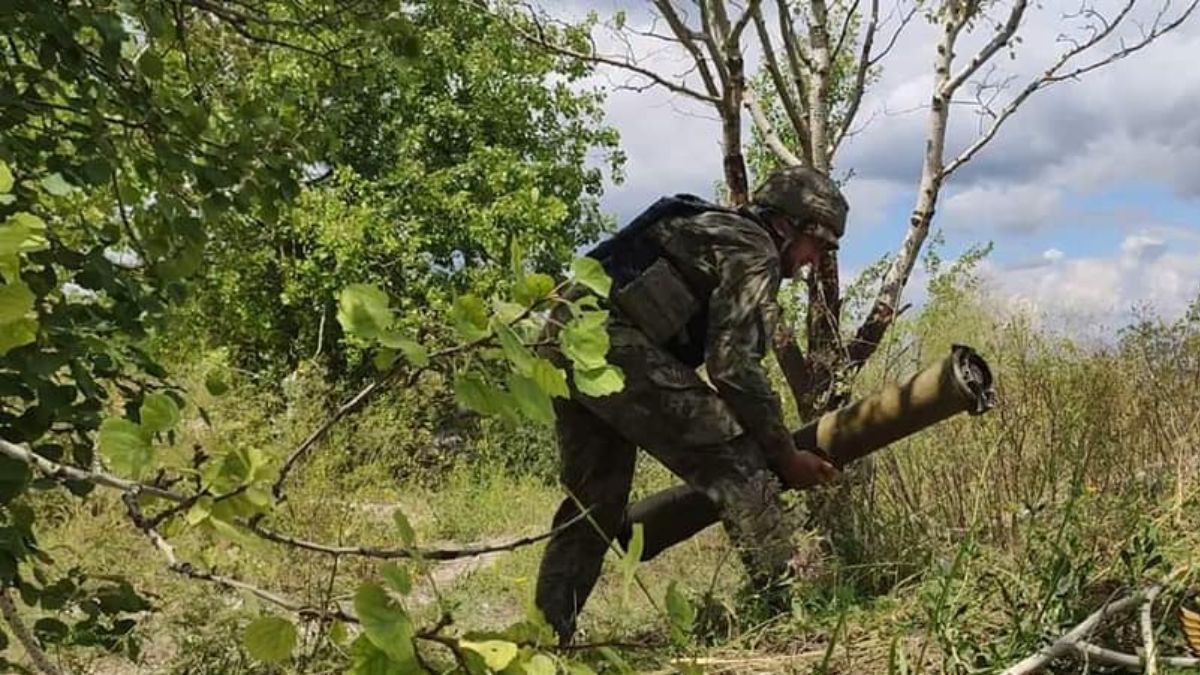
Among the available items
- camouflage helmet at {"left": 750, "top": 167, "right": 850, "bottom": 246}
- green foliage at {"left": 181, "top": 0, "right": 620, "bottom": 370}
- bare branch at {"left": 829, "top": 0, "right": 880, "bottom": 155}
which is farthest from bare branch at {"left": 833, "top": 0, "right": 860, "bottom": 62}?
green foliage at {"left": 181, "top": 0, "right": 620, "bottom": 370}

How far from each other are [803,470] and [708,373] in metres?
0.48

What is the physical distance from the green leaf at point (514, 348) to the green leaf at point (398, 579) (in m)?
0.18

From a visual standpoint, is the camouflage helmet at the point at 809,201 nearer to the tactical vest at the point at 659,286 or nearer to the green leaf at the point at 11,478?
the tactical vest at the point at 659,286

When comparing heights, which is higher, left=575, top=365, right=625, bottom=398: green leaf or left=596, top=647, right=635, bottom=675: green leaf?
left=575, top=365, right=625, bottom=398: green leaf

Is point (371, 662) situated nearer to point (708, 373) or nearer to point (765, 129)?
point (708, 373)

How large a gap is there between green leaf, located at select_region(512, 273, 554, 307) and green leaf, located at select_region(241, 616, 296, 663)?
32cm

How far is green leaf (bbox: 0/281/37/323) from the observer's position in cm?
76

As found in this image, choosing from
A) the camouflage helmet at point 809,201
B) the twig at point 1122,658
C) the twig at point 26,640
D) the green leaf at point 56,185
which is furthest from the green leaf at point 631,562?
the camouflage helmet at point 809,201

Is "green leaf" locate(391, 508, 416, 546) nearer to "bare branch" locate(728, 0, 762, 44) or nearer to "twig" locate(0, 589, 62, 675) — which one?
"twig" locate(0, 589, 62, 675)

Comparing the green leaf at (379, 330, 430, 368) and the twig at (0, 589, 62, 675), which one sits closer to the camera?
the green leaf at (379, 330, 430, 368)

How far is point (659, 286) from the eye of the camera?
3.80 m

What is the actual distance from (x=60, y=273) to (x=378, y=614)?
1389 mm

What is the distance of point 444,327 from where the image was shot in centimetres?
101

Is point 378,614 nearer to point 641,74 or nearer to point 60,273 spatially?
point 60,273
